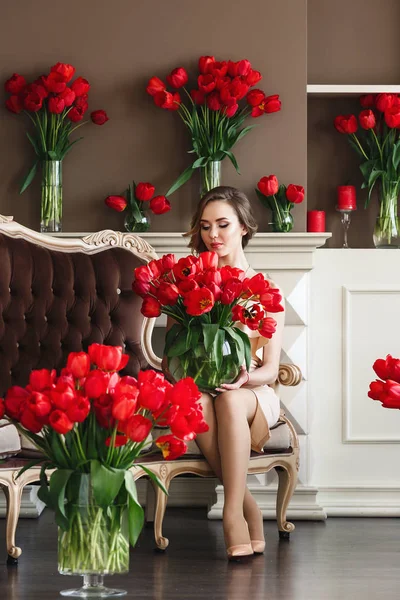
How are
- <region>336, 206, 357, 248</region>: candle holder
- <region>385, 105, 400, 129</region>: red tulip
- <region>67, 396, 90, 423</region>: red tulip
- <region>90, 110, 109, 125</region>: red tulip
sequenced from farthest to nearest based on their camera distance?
1. <region>336, 206, 357, 248</region>: candle holder
2. <region>385, 105, 400, 129</region>: red tulip
3. <region>90, 110, 109, 125</region>: red tulip
4. <region>67, 396, 90, 423</region>: red tulip

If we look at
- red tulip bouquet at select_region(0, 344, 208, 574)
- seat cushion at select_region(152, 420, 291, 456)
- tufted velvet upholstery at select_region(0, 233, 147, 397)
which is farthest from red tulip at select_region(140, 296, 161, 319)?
tufted velvet upholstery at select_region(0, 233, 147, 397)

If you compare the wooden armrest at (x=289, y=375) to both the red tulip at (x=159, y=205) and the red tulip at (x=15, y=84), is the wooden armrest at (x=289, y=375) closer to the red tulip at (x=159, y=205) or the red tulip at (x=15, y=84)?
the red tulip at (x=159, y=205)

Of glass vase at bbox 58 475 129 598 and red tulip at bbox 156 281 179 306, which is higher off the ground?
red tulip at bbox 156 281 179 306

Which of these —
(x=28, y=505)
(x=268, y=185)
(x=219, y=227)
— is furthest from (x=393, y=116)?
(x=28, y=505)

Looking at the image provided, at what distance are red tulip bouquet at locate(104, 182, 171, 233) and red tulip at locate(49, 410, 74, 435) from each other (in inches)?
76.9

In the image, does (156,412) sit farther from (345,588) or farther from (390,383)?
(345,588)

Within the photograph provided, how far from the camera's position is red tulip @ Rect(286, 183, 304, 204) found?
132 inches

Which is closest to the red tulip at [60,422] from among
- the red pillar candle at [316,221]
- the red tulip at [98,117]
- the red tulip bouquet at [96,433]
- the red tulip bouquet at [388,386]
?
the red tulip bouquet at [96,433]

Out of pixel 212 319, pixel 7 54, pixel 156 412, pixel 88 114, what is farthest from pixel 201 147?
pixel 156 412

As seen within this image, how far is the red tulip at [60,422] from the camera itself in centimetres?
151

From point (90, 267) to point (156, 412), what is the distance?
166 centimetres

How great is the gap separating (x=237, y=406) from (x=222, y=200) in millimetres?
788

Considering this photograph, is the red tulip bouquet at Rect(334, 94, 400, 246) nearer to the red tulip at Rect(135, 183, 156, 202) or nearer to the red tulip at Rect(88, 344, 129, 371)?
the red tulip at Rect(135, 183, 156, 202)

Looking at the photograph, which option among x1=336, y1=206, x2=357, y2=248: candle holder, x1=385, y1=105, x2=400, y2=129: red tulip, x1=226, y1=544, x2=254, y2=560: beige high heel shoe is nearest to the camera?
x1=226, y1=544, x2=254, y2=560: beige high heel shoe
